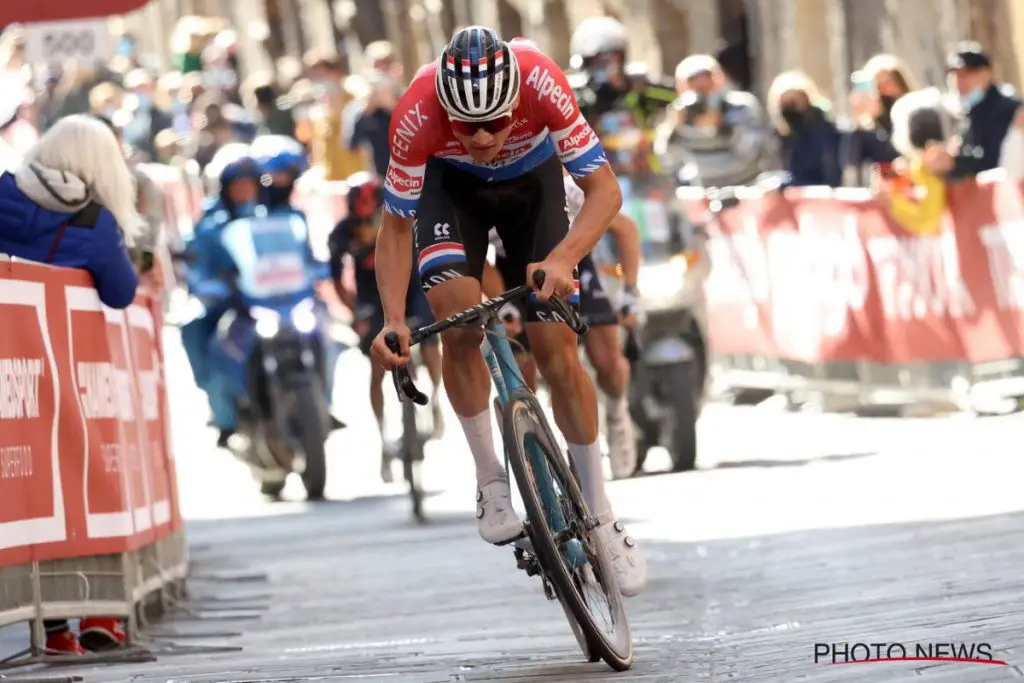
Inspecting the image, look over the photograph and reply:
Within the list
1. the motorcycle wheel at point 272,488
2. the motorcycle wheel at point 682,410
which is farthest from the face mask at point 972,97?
the motorcycle wheel at point 272,488

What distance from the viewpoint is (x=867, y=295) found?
20234mm

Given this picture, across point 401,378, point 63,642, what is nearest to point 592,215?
point 401,378

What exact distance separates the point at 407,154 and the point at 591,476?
4.25 feet

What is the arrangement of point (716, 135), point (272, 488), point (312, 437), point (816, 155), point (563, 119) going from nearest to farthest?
point (563, 119) < point (312, 437) < point (272, 488) < point (816, 155) < point (716, 135)

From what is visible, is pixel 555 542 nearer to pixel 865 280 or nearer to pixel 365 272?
pixel 365 272

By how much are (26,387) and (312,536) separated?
545cm

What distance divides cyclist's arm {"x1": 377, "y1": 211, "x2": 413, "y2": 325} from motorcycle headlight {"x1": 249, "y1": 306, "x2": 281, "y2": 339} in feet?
27.5

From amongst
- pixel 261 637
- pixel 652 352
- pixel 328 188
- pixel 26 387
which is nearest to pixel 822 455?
pixel 652 352

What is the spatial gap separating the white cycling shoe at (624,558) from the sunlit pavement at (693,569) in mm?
278

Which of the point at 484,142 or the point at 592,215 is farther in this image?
the point at 592,215

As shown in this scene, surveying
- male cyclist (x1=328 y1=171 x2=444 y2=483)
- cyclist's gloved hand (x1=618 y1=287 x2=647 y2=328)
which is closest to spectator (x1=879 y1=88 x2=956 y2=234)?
male cyclist (x1=328 y1=171 x2=444 y2=483)

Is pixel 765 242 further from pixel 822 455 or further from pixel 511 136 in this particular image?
pixel 511 136

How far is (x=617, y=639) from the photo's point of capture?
9352mm

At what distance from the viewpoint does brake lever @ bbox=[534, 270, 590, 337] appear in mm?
9281
